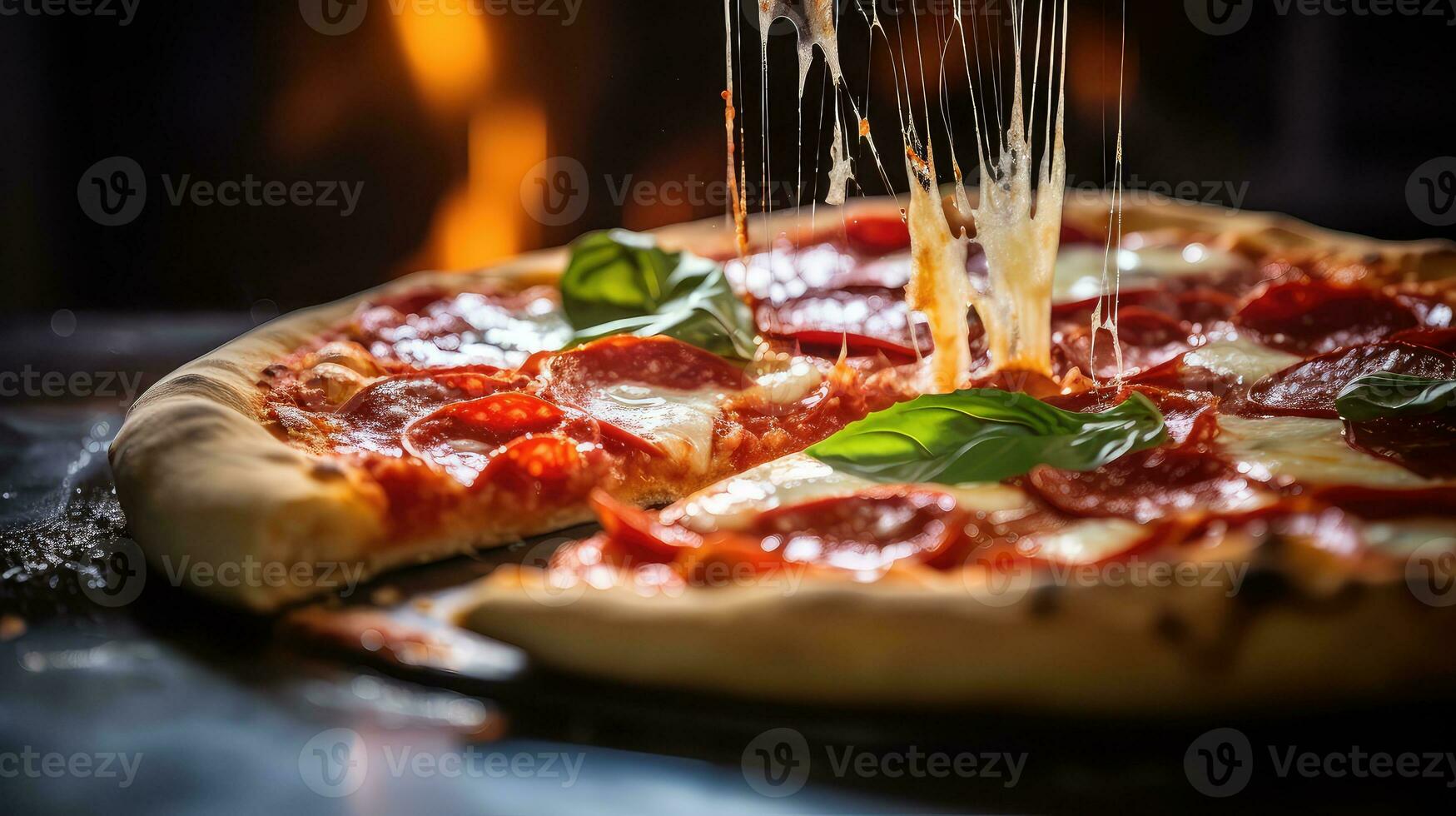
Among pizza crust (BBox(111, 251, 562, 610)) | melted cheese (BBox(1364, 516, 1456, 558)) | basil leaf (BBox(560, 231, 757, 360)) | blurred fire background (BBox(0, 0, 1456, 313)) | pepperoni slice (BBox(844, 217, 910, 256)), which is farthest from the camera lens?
blurred fire background (BBox(0, 0, 1456, 313))

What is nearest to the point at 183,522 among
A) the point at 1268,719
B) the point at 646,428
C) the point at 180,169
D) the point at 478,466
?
the point at 478,466

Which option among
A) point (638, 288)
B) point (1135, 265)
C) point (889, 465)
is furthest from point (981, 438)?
point (1135, 265)

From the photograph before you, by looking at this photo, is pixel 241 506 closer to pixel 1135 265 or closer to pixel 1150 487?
pixel 1150 487

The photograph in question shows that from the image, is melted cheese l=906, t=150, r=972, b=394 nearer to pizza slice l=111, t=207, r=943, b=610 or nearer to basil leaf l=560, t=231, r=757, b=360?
pizza slice l=111, t=207, r=943, b=610

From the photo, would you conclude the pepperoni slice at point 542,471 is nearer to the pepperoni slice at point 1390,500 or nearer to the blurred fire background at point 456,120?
the pepperoni slice at point 1390,500

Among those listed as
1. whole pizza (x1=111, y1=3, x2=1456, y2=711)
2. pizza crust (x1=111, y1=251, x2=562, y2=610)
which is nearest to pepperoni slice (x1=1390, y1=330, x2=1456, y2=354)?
whole pizza (x1=111, y1=3, x2=1456, y2=711)

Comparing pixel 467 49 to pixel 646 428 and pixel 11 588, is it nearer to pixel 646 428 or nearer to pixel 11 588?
pixel 646 428
